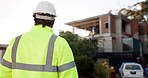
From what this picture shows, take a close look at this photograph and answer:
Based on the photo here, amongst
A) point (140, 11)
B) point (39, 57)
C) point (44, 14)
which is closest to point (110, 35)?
point (140, 11)

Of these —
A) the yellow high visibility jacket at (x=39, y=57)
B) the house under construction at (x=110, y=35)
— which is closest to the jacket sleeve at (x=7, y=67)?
the yellow high visibility jacket at (x=39, y=57)

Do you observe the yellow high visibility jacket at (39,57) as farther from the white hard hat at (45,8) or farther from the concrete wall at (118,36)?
the concrete wall at (118,36)

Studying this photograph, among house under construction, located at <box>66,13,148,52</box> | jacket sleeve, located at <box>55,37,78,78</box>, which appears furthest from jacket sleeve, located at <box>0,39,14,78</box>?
house under construction, located at <box>66,13,148,52</box>

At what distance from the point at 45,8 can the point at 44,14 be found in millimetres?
54

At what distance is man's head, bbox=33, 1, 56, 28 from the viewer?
10.2 ft

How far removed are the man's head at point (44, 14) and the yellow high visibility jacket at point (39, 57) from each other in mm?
57

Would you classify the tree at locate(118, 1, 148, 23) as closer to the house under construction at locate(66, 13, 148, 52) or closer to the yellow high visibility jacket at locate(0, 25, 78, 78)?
the house under construction at locate(66, 13, 148, 52)

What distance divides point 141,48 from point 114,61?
731 centimetres

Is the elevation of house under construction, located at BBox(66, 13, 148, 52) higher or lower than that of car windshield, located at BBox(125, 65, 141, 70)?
higher

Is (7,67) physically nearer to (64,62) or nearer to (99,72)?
(64,62)

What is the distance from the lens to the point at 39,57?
2914 mm

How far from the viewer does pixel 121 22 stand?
159ft

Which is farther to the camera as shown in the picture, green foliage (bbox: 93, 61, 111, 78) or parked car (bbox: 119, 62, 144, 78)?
parked car (bbox: 119, 62, 144, 78)

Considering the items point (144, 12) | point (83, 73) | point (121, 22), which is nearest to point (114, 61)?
point (121, 22)
